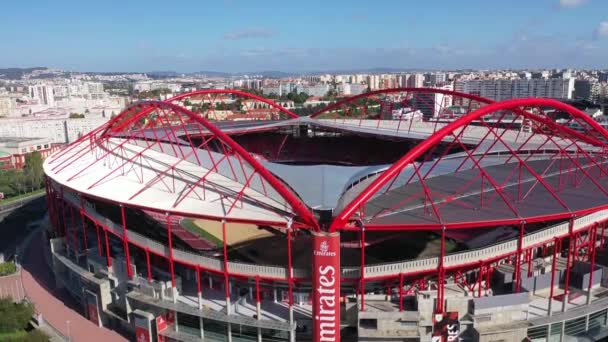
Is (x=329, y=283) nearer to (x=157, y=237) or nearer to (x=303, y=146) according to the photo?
(x=157, y=237)

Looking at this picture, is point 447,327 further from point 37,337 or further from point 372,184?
point 37,337

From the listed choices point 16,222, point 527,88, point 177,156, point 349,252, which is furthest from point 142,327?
point 527,88

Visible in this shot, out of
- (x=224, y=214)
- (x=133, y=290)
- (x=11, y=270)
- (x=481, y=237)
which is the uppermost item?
(x=224, y=214)

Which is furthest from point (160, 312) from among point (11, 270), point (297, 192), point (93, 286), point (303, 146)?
point (303, 146)

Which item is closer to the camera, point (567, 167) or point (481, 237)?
point (481, 237)

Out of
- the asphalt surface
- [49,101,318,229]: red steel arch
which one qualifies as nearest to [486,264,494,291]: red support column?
[49,101,318,229]: red steel arch

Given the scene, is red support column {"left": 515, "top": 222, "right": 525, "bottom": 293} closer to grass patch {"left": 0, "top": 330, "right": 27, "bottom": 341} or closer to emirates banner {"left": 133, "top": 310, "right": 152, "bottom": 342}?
emirates banner {"left": 133, "top": 310, "right": 152, "bottom": 342}

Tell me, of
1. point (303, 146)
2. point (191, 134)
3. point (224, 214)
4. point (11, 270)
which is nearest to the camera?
point (224, 214)
